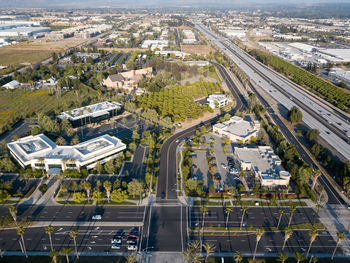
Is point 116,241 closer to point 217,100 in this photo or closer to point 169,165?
point 169,165

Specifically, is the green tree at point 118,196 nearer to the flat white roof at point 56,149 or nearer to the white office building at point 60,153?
the white office building at point 60,153

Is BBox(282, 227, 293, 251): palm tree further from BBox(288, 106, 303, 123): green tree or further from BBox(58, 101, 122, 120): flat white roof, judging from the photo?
BBox(58, 101, 122, 120): flat white roof

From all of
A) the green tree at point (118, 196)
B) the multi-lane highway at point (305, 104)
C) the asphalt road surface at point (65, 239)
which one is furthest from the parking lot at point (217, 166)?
the multi-lane highway at point (305, 104)

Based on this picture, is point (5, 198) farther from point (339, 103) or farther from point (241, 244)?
point (339, 103)

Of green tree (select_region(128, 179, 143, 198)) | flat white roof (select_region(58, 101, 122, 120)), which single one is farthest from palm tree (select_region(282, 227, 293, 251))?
flat white roof (select_region(58, 101, 122, 120))

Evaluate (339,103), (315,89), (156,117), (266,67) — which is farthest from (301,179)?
(266,67)

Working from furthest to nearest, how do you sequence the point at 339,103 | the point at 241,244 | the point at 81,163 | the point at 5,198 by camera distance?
the point at 339,103, the point at 81,163, the point at 5,198, the point at 241,244
